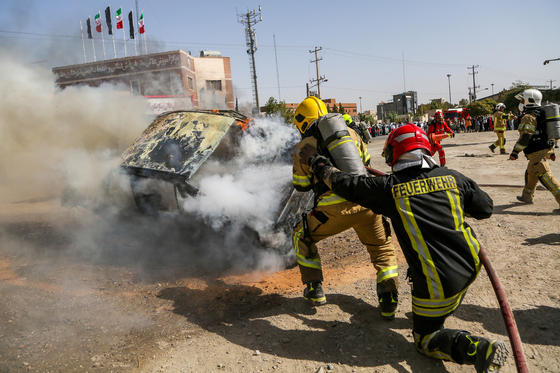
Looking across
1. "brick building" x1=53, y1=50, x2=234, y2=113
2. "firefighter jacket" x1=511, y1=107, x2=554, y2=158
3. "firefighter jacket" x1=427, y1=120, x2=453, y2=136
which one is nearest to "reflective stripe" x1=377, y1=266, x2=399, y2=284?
"firefighter jacket" x1=511, y1=107, x2=554, y2=158

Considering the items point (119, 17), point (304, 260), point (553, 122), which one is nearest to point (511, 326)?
point (304, 260)

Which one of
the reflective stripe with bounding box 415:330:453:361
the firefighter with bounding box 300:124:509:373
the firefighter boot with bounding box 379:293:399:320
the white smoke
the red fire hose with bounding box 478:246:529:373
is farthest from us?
the white smoke

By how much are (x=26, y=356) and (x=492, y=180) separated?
843cm

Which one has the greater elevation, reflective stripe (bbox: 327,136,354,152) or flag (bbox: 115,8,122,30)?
flag (bbox: 115,8,122,30)

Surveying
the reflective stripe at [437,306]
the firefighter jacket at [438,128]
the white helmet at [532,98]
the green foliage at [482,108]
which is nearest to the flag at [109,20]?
the firefighter jacket at [438,128]

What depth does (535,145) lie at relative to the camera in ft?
17.1

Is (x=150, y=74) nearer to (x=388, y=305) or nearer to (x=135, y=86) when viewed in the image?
(x=135, y=86)

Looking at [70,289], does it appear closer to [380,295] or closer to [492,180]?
[380,295]

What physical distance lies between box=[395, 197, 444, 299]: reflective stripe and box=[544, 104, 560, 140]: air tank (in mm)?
4544

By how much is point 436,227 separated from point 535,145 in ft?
14.5

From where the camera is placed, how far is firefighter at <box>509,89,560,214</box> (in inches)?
199

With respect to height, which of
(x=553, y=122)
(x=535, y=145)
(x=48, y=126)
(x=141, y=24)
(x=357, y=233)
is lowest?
(x=357, y=233)

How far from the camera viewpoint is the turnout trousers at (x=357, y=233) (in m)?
2.75

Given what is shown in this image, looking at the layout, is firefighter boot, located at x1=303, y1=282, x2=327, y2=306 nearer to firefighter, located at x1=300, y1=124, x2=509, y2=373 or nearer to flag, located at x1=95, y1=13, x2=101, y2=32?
firefighter, located at x1=300, y1=124, x2=509, y2=373
